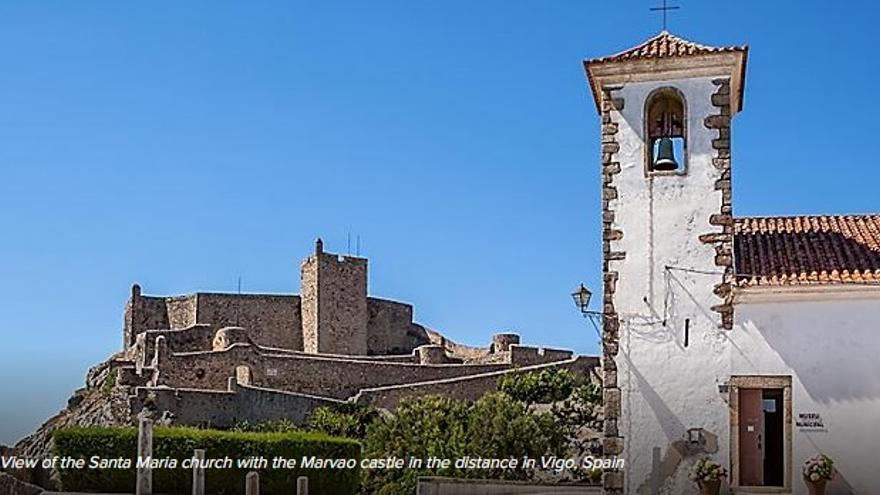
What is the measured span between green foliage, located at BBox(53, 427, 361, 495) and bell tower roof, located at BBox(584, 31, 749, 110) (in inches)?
408

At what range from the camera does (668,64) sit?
18.0 meters

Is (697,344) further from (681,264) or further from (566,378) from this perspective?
(566,378)

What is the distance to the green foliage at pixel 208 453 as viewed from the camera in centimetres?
2352

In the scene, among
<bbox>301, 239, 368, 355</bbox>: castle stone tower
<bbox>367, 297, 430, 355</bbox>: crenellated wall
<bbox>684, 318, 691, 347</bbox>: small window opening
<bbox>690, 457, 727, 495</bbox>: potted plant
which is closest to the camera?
<bbox>690, 457, 727, 495</bbox>: potted plant

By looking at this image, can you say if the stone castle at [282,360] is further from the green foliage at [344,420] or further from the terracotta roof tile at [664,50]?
the terracotta roof tile at [664,50]

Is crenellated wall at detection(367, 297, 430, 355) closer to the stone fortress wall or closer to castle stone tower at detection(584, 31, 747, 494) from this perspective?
the stone fortress wall

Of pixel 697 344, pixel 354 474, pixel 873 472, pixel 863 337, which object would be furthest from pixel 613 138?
pixel 354 474

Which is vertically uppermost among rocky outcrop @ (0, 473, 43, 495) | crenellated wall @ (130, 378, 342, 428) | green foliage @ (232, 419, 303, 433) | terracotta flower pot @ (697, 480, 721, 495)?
crenellated wall @ (130, 378, 342, 428)

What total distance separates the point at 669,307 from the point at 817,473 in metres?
2.99

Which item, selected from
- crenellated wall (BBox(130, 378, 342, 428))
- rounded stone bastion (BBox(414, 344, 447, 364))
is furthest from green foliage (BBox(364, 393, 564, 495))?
rounded stone bastion (BBox(414, 344, 447, 364))

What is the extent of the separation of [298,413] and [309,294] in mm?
9860

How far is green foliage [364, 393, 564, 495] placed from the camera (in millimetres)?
26859

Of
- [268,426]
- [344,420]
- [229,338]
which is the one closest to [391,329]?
[229,338]

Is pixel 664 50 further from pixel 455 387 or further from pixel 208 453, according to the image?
pixel 455 387
